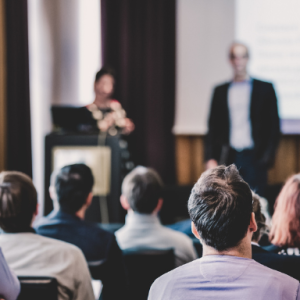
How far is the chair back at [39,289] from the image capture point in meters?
1.16

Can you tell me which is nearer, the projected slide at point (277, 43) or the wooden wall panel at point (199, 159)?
the projected slide at point (277, 43)

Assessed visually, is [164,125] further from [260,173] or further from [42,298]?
[42,298]

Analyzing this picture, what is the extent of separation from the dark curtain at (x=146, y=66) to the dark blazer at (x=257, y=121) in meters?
1.04

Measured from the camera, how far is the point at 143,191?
1925 mm

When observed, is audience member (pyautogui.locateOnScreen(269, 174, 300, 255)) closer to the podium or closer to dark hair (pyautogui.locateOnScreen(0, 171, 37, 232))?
dark hair (pyautogui.locateOnScreen(0, 171, 37, 232))

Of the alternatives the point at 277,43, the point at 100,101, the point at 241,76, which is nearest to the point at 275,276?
the point at 241,76

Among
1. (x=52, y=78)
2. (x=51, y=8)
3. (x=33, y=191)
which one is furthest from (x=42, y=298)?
(x=51, y=8)

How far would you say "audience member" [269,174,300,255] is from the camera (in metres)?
1.51

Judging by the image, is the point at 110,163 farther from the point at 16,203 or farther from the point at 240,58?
the point at 16,203

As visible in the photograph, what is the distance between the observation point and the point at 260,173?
341 cm

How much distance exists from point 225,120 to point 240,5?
1.46m

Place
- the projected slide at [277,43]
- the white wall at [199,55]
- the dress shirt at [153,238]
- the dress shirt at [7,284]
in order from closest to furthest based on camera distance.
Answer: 1. the dress shirt at [7,284]
2. the dress shirt at [153,238]
3. the projected slide at [277,43]
4. the white wall at [199,55]

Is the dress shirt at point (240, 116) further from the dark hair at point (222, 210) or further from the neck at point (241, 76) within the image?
the dark hair at point (222, 210)

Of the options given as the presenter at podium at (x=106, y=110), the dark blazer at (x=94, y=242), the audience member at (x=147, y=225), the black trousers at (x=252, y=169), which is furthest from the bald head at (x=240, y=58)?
the dark blazer at (x=94, y=242)
